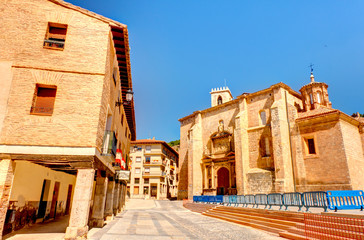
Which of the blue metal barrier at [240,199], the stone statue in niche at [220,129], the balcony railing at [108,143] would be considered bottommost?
the blue metal barrier at [240,199]

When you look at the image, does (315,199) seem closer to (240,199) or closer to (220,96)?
(240,199)

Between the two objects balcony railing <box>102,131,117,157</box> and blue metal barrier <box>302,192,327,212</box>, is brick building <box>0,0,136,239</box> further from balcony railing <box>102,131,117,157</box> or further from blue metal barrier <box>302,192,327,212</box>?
blue metal barrier <box>302,192,327,212</box>

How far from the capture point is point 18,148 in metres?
6.78

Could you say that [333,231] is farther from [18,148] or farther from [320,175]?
[320,175]

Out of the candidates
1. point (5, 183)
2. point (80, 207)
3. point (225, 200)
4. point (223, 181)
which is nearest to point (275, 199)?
point (225, 200)

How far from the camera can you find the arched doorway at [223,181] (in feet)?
90.9

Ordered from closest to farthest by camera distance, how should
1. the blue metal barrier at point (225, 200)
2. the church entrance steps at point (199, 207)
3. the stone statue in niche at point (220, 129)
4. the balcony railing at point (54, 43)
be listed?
the balcony railing at point (54, 43)
the blue metal barrier at point (225, 200)
the church entrance steps at point (199, 207)
the stone statue in niche at point (220, 129)

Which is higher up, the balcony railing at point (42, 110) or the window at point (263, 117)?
the window at point (263, 117)

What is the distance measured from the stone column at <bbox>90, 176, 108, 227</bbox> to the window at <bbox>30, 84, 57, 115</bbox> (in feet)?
12.8

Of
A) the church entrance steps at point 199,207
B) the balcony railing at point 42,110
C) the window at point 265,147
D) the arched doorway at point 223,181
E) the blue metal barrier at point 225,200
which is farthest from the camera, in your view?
the arched doorway at point 223,181

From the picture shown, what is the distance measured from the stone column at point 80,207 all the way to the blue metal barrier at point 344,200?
8.22 meters

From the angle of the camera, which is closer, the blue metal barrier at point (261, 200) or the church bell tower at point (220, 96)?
the blue metal barrier at point (261, 200)

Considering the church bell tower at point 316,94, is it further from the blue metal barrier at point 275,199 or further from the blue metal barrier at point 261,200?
the blue metal barrier at point 275,199

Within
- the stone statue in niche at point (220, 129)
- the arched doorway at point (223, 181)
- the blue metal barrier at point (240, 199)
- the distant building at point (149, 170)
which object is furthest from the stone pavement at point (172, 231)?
the distant building at point (149, 170)
